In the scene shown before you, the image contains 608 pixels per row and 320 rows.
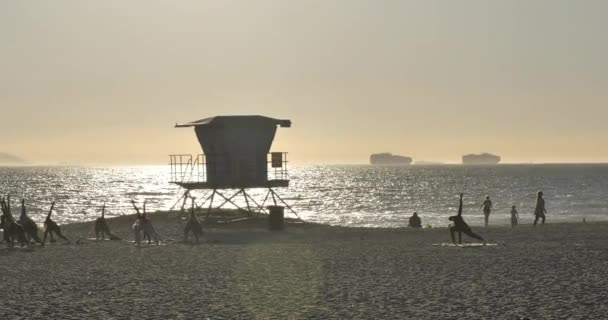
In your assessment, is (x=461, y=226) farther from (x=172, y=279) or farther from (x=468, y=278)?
(x=172, y=279)

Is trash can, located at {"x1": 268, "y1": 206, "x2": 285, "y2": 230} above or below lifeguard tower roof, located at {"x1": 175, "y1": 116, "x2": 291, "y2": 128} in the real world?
below

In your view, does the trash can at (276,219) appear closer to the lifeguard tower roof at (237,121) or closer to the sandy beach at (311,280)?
the lifeguard tower roof at (237,121)

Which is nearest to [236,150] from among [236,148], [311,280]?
[236,148]

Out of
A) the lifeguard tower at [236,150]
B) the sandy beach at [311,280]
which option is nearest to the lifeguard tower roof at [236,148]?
the lifeguard tower at [236,150]

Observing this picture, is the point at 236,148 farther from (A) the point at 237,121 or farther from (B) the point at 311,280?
(B) the point at 311,280

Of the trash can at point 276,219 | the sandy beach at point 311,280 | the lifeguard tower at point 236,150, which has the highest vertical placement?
the lifeguard tower at point 236,150

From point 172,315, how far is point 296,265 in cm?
799

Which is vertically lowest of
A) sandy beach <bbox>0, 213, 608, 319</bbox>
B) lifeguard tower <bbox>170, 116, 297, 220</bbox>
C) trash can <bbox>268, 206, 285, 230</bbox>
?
sandy beach <bbox>0, 213, 608, 319</bbox>

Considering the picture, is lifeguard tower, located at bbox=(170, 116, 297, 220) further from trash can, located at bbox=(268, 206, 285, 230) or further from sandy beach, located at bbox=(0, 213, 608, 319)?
sandy beach, located at bbox=(0, 213, 608, 319)

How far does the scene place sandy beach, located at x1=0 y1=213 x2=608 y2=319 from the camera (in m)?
15.0

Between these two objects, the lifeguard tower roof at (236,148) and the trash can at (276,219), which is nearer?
the trash can at (276,219)

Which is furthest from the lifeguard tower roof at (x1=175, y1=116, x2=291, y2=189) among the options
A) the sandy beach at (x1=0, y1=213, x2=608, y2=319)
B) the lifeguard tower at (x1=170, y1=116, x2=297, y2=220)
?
the sandy beach at (x1=0, y1=213, x2=608, y2=319)

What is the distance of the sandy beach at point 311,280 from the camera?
14984mm

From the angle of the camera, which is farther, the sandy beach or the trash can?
the trash can
